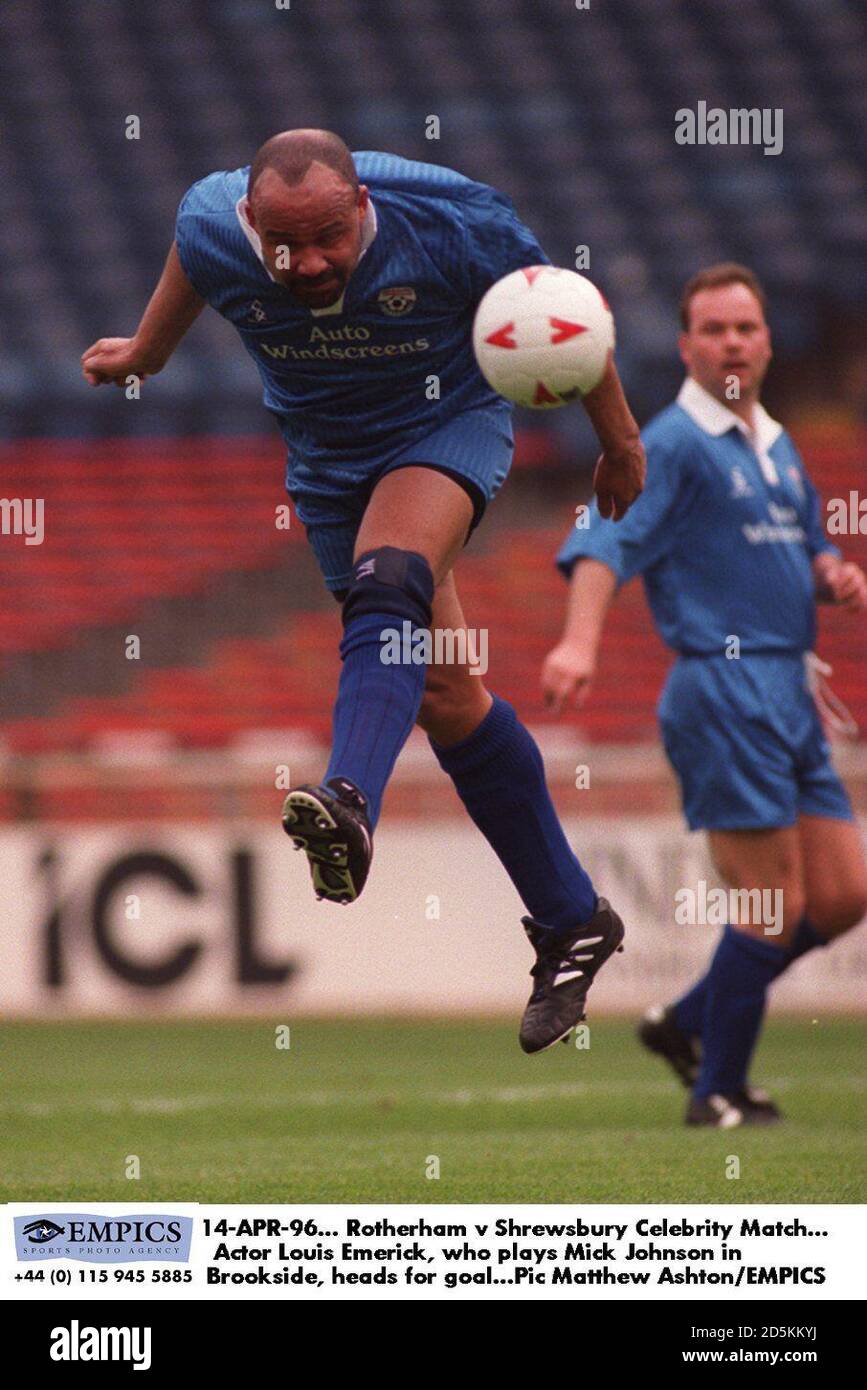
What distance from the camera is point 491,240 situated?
3781 mm

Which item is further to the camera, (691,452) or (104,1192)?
(691,452)

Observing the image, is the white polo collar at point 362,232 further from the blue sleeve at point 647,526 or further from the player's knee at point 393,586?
the blue sleeve at point 647,526

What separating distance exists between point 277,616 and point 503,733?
23.6ft

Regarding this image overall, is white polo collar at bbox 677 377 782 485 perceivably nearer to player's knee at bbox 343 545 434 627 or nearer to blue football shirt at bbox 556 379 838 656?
blue football shirt at bbox 556 379 838 656

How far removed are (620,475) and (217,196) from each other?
88 cm

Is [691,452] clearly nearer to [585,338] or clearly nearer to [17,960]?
[585,338]

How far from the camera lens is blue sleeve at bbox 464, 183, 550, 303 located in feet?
12.4

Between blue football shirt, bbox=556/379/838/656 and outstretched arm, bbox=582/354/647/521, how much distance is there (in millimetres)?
1412

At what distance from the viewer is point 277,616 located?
11266 mm

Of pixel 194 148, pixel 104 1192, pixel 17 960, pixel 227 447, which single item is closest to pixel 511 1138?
pixel 104 1192

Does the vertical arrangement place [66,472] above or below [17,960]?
above

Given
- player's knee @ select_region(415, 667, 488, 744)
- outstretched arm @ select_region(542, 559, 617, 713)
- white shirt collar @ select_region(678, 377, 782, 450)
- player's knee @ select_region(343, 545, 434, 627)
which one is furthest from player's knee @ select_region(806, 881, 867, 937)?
player's knee @ select_region(343, 545, 434, 627)
